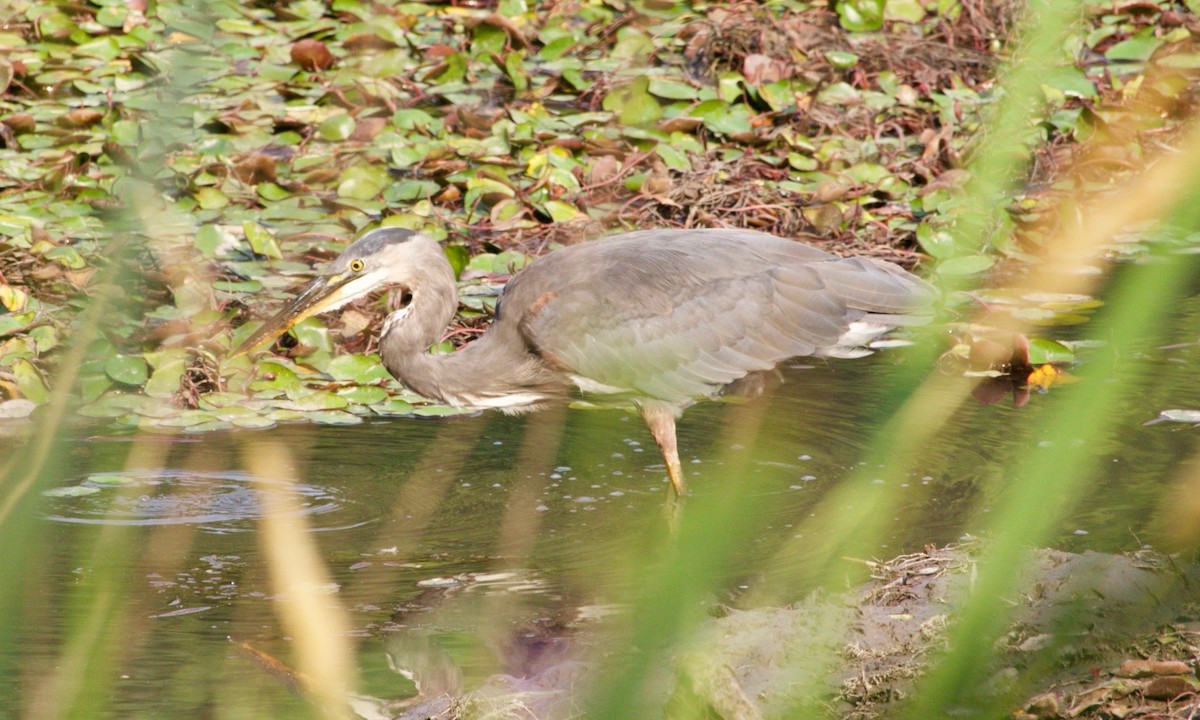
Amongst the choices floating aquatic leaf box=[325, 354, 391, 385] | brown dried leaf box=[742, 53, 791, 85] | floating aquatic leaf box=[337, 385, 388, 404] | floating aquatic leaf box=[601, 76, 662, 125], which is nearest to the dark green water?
floating aquatic leaf box=[337, 385, 388, 404]

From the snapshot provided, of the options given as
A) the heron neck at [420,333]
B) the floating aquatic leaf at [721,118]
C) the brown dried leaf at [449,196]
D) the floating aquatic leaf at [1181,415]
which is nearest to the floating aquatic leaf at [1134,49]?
the floating aquatic leaf at [721,118]

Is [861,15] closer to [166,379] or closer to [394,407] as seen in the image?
[394,407]

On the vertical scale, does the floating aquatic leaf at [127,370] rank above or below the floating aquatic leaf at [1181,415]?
below

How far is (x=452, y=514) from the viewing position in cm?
488

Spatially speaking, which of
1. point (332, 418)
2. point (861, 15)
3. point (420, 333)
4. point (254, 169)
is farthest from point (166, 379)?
point (861, 15)

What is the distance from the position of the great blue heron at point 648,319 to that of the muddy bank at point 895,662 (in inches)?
52.5

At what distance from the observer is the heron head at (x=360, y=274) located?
489 cm

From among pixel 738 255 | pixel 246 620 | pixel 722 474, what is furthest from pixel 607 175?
pixel 722 474

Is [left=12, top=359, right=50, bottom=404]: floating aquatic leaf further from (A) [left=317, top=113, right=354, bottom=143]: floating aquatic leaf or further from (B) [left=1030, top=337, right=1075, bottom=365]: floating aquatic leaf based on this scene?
(B) [left=1030, top=337, right=1075, bottom=365]: floating aquatic leaf

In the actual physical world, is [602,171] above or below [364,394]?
above

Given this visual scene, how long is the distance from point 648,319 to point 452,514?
3.26ft

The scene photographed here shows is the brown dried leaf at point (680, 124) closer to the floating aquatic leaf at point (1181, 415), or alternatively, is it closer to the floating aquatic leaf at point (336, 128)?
the floating aquatic leaf at point (336, 128)

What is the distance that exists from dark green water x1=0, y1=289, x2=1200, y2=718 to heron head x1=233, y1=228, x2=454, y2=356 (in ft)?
2.01

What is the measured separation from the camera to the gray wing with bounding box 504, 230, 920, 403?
A: 202 inches
